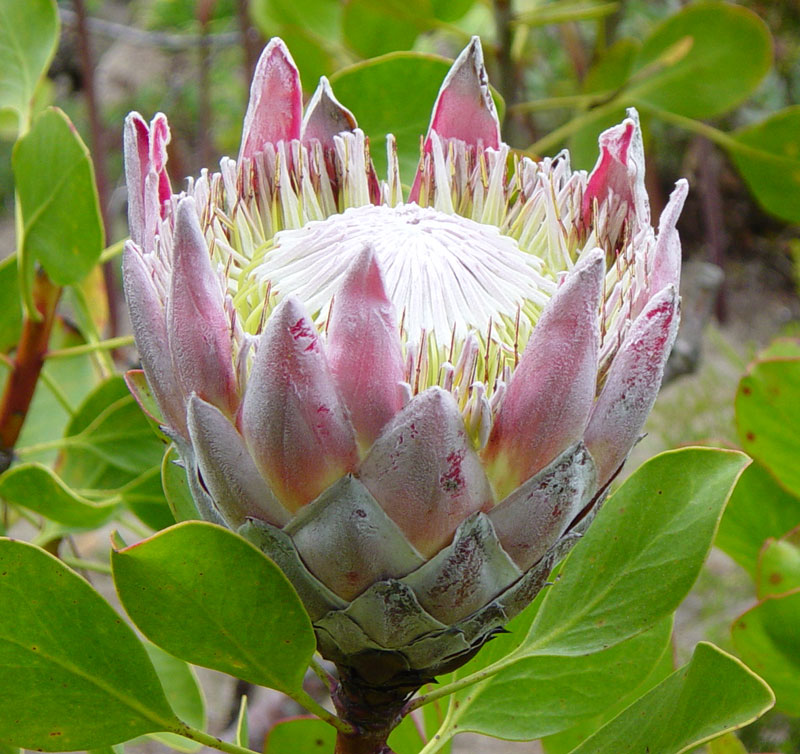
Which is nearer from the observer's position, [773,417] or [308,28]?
[773,417]

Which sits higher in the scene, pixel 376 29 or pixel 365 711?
pixel 376 29

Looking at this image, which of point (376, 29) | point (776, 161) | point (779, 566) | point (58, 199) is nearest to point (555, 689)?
point (779, 566)

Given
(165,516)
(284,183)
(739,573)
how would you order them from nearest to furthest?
(284,183)
(165,516)
(739,573)

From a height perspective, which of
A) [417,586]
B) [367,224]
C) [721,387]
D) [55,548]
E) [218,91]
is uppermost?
[367,224]

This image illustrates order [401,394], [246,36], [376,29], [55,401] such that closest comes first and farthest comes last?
[401,394]
[55,401]
[376,29]
[246,36]

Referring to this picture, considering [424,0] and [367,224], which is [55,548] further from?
[424,0]

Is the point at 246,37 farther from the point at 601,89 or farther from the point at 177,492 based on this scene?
the point at 177,492

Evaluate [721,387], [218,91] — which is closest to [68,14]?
[218,91]
